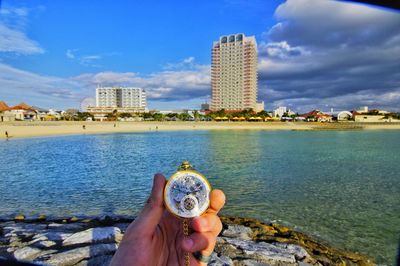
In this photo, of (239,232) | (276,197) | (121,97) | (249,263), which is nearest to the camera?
(249,263)

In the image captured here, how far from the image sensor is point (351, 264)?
5.04 metres

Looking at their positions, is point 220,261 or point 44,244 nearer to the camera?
point 220,261

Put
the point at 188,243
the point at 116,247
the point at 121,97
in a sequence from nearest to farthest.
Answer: the point at 188,243, the point at 116,247, the point at 121,97

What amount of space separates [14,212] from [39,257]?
5.16 m

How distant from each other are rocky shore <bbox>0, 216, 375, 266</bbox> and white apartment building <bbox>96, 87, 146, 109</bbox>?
171663mm

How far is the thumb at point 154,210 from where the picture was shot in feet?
4.58

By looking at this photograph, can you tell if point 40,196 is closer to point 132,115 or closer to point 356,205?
point 356,205

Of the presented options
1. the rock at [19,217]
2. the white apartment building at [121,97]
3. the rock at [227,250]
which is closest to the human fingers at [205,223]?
the rock at [227,250]

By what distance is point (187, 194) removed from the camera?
1.38m

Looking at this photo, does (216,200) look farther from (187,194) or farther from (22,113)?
(22,113)

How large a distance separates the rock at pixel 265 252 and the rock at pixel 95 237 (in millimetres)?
1810

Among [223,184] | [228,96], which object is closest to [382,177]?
[223,184]

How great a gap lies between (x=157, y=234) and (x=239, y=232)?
4698 millimetres

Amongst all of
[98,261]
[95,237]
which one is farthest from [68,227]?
[98,261]
